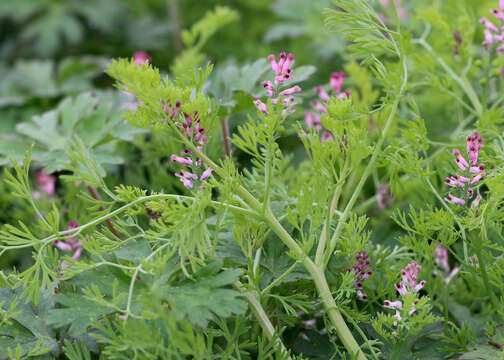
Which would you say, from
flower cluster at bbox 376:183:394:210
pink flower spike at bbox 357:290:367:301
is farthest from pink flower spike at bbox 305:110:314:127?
pink flower spike at bbox 357:290:367:301

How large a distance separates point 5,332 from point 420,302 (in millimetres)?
619

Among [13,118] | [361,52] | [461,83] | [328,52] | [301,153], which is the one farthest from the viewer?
[328,52]

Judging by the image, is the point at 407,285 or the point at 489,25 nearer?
the point at 407,285

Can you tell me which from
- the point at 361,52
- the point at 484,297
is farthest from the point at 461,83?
the point at 484,297

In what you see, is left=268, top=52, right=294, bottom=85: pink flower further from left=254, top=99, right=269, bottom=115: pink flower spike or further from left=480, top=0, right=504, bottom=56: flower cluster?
left=480, top=0, right=504, bottom=56: flower cluster

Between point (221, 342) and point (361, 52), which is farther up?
point (361, 52)

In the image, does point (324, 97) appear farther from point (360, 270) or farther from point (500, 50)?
point (360, 270)

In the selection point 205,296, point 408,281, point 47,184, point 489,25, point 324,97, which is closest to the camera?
point 205,296

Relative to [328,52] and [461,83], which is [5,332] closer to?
[461,83]

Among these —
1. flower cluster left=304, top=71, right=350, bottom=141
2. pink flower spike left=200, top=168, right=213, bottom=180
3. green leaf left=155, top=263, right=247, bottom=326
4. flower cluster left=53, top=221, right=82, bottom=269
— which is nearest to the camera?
green leaf left=155, top=263, right=247, bottom=326

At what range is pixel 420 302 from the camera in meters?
0.72

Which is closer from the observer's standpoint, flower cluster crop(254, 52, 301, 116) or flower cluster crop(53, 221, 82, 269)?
flower cluster crop(254, 52, 301, 116)

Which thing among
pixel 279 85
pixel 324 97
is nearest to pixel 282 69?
pixel 279 85

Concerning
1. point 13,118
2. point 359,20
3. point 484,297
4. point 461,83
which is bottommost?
point 13,118
